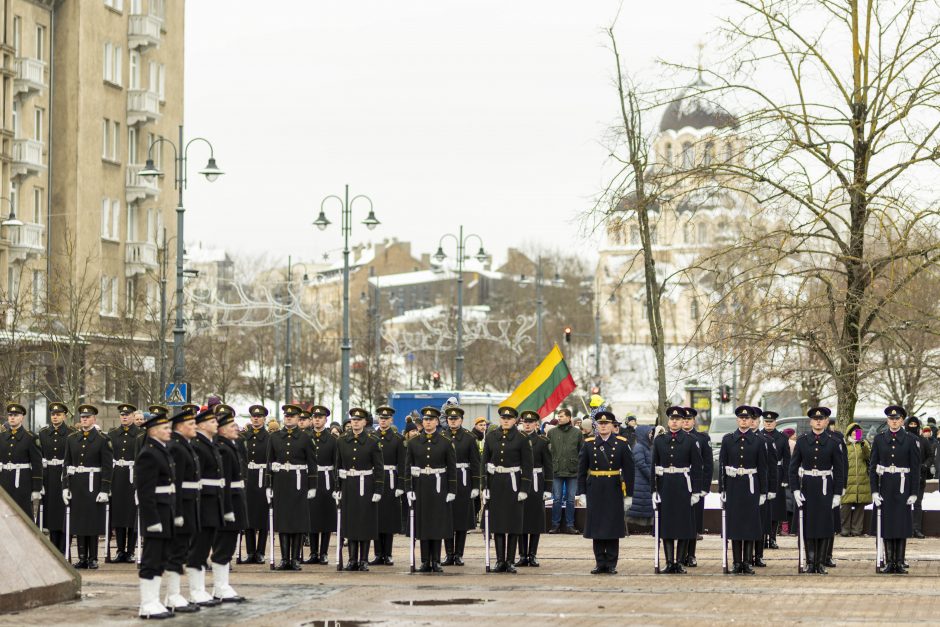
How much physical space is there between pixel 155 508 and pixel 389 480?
6.62 m

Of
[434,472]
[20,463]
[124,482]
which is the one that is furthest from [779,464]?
[20,463]

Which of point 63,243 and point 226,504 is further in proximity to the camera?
point 63,243

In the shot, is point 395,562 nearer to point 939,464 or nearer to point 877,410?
point 939,464

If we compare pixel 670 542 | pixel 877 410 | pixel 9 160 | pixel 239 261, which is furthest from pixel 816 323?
pixel 239 261

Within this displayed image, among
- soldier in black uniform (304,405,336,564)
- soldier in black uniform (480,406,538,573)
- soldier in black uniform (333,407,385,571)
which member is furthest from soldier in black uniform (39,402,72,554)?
soldier in black uniform (480,406,538,573)

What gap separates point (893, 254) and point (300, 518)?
1042 centimetres

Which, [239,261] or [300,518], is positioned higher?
[239,261]

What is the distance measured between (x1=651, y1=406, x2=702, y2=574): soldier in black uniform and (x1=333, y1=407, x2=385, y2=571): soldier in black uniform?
3.57m

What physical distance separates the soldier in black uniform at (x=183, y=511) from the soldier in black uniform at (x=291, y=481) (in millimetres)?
5036

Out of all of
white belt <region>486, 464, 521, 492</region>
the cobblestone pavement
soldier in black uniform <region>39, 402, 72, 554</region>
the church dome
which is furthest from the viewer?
the church dome

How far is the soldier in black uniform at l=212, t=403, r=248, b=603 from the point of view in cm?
1728

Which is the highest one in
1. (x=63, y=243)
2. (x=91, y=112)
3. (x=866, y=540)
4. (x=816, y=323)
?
(x=91, y=112)

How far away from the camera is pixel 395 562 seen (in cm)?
2327

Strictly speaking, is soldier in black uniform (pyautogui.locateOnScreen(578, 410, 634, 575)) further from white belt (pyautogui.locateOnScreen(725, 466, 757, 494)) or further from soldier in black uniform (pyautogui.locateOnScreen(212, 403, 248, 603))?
soldier in black uniform (pyautogui.locateOnScreen(212, 403, 248, 603))
